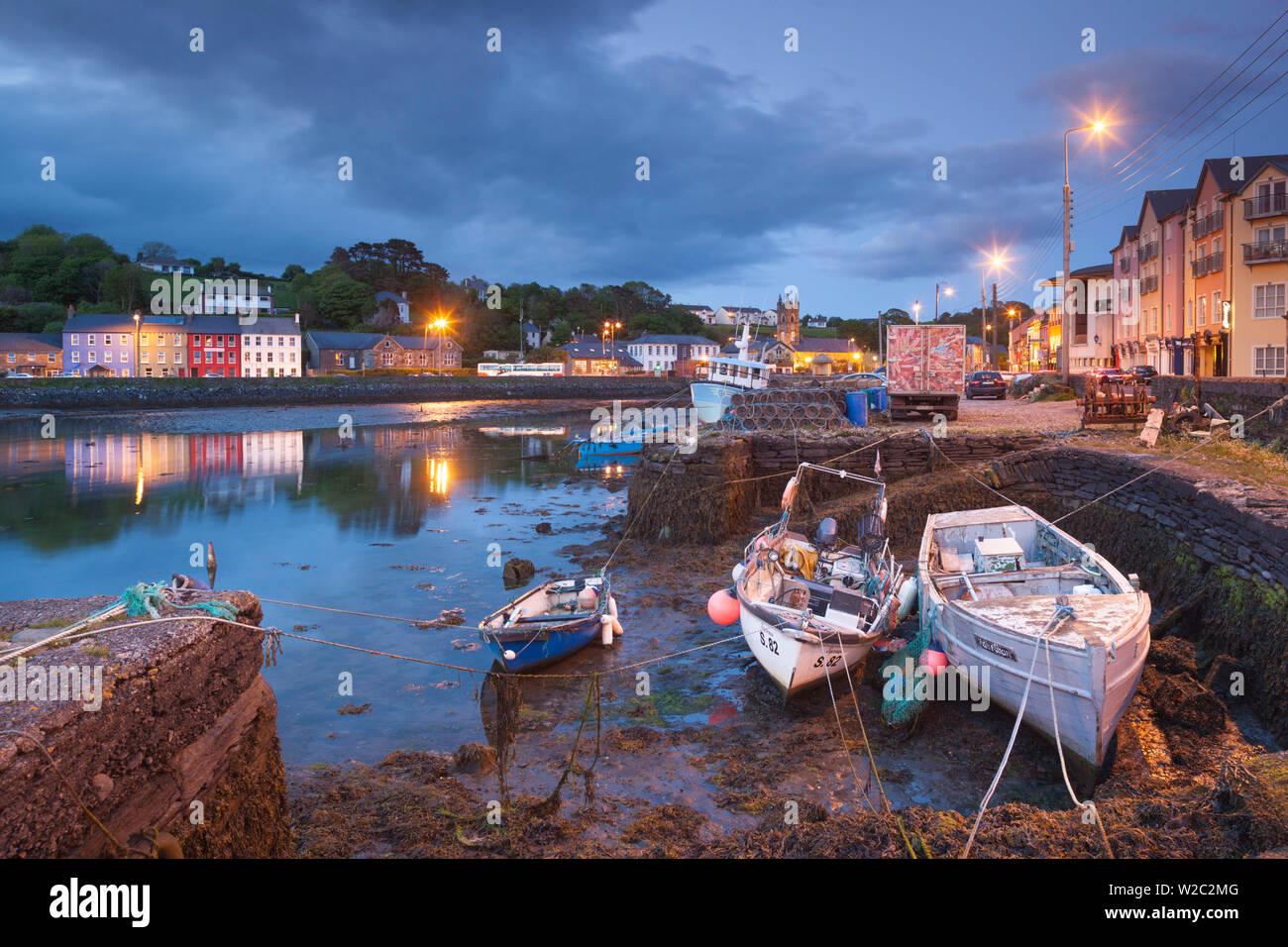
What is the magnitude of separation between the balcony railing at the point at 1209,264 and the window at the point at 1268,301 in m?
2.42

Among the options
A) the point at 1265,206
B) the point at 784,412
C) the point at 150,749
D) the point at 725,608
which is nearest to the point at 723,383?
the point at 784,412

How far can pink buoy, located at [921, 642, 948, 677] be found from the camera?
1027 cm

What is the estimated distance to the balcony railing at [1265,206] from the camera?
36188 millimetres

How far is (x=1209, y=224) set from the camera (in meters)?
40.7

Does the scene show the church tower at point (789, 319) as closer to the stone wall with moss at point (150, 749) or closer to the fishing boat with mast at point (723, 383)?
the fishing boat with mast at point (723, 383)

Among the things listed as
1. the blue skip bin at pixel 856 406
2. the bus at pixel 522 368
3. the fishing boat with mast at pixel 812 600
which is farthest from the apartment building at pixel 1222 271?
the bus at pixel 522 368

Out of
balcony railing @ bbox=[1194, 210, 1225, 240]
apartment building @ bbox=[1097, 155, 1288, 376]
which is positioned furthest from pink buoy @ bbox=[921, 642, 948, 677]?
balcony railing @ bbox=[1194, 210, 1225, 240]

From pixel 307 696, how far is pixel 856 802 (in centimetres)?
A: 794

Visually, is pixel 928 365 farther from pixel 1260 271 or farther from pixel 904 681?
pixel 1260 271

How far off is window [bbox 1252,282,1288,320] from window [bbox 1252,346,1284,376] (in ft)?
4.68

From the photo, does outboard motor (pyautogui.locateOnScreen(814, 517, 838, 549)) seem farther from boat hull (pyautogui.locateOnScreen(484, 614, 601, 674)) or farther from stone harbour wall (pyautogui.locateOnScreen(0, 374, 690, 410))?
stone harbour wall (pyautogui.locateOnScreen(0, 374, 690, 410))

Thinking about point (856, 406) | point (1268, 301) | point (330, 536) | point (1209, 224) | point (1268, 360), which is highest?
point (1209, 224)

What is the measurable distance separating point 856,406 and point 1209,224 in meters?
26.4
